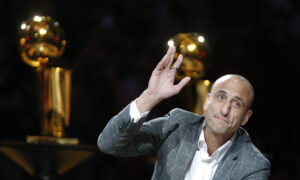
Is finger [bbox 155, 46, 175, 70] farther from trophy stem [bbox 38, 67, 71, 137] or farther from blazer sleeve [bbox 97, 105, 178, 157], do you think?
trophy stem [bbox 38, 67, 71, 137]

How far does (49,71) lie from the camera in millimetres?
2773

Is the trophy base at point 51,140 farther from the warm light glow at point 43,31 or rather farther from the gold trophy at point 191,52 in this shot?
the gold trophy at point 191,52

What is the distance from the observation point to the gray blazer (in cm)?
220

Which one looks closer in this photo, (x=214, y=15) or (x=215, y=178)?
(x=215, y=178)

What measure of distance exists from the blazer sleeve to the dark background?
1176mm

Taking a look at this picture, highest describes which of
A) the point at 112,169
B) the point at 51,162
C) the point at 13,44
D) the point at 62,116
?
the point at 13,44

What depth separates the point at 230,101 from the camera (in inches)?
88.3

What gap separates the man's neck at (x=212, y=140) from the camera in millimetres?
2311

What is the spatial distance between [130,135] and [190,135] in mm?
289

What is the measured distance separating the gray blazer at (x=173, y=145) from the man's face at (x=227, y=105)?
0.36 ft

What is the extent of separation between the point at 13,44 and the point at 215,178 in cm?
218

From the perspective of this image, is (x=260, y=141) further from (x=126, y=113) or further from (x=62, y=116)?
(x=126, y=113)

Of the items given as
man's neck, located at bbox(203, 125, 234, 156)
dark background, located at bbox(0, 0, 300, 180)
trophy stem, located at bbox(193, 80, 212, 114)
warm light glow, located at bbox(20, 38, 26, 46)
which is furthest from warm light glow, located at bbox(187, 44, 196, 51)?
dark background, located at bbox(0, 0, 300, 180)

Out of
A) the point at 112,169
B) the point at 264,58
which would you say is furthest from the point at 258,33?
the point at 112,169
